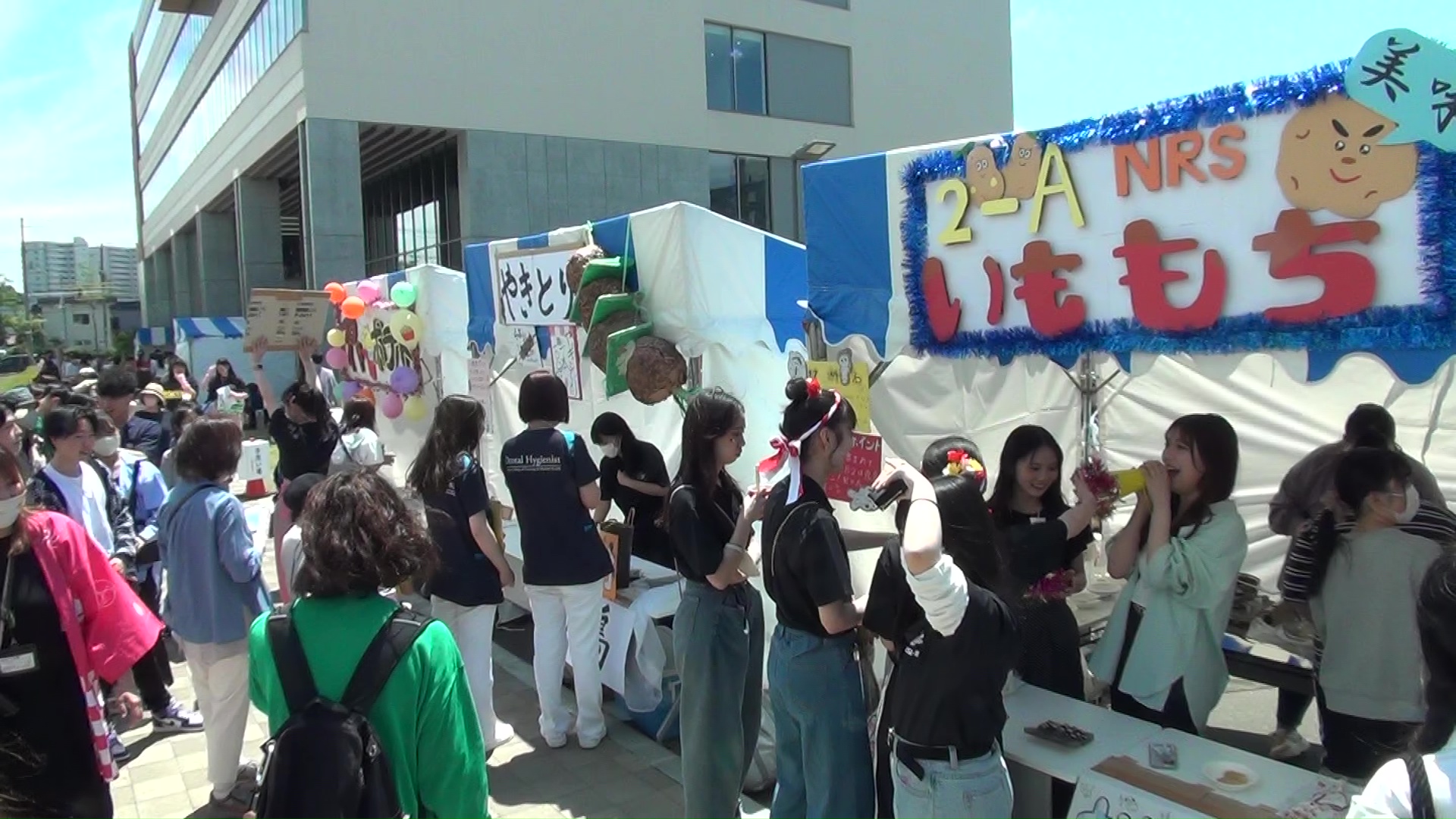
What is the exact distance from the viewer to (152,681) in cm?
375

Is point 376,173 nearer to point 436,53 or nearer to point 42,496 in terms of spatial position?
point 436,53

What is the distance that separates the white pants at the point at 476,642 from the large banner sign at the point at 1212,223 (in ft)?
7.90

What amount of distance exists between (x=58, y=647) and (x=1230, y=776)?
11.2ft

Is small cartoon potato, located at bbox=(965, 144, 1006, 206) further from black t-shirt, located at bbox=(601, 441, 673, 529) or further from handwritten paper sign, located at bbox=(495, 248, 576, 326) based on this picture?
handwritten paper sign, located at bbox=(495, 248, 576, 326)

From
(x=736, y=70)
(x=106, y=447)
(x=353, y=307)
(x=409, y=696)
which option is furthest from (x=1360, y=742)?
(x=736, y=70)

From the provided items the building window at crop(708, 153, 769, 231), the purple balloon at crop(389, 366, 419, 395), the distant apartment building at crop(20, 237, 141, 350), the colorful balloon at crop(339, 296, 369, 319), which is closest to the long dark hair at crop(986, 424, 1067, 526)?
the purple balloon at crop(389, 366, 419, 395)

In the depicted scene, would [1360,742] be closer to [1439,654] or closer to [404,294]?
[1439,654]

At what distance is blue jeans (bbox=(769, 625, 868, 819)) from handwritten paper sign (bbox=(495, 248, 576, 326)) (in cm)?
346

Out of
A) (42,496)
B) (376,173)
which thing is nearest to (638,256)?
(42,496)

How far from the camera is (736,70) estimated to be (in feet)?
77.1

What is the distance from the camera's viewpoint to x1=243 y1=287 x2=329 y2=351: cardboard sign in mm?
7703

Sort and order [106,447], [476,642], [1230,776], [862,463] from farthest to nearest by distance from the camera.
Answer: [106,447] < [476,642] < [862,463] < [1230,776]

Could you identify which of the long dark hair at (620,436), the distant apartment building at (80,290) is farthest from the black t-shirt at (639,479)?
the distant apartment building at (80,290)

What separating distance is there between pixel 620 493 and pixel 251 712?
7.63 feet
